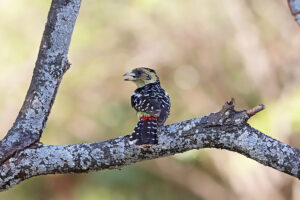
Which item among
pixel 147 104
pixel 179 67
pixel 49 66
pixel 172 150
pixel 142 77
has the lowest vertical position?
pixel 172 150

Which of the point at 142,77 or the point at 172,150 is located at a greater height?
the point at 142,77

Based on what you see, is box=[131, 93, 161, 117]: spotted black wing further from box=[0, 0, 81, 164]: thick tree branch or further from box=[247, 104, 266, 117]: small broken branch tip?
box=[247, 104, 266, 117]: small broken branch tip

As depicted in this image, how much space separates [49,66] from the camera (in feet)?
12.9

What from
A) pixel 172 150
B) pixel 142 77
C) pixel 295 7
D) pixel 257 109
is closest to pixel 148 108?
pixel 172 150

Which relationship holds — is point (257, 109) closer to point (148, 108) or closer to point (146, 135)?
point (146, 135)

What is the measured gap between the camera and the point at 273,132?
8250mm

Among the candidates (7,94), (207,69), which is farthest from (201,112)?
(7,94)

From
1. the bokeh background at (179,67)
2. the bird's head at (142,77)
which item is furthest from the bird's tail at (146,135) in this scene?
the bokeh background at (179,67)

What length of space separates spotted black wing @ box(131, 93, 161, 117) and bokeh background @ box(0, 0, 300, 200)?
399 centimetres

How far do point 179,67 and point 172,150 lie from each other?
6.37m

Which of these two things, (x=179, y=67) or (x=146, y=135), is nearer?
(x=146, y=135)

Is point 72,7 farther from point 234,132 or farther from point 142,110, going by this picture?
point 234,132

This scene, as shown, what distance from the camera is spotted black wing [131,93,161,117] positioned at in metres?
4.35

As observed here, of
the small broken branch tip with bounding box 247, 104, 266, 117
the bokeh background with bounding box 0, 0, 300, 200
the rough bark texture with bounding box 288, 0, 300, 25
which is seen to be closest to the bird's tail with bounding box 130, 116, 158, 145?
the small broken branch tip with bounding box 247, 104, 266, 117
